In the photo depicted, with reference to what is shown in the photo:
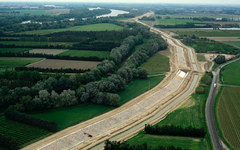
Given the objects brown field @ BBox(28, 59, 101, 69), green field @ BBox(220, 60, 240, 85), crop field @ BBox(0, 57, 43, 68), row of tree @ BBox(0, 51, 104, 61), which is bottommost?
green field @ BBox(220, 60, 240, 85)

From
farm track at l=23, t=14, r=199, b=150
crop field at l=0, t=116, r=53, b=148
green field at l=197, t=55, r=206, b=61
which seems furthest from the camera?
green field at l=197, t=55, r=206, b=61

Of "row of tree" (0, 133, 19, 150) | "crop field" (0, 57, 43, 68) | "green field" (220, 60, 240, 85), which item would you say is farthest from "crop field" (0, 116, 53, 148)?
"green field" (220, 60, 240, 85)

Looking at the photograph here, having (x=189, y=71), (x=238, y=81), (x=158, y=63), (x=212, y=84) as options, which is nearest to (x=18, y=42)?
(x=158, y=63)

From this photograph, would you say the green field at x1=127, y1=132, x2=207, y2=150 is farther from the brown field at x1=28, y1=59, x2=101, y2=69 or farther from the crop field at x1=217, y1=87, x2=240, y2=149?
the brown field at x1=28, y1=59, x2=101, y2=69

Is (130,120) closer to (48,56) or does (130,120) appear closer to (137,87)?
(137,87)

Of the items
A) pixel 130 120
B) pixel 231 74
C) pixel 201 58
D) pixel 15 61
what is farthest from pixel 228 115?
pixel 15 61

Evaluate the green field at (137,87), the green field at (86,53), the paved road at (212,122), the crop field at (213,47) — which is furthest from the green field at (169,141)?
the crop field at (213,47)
